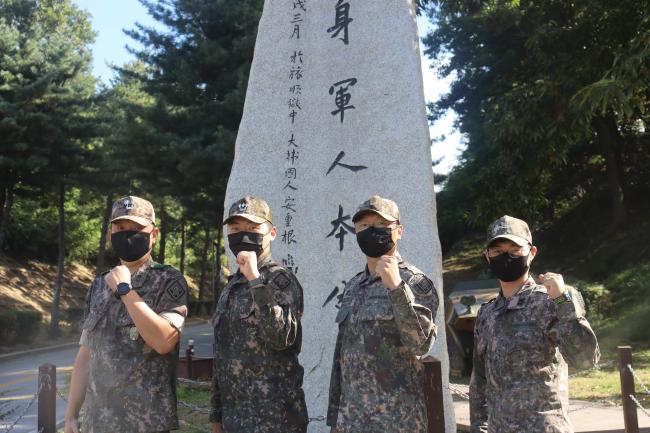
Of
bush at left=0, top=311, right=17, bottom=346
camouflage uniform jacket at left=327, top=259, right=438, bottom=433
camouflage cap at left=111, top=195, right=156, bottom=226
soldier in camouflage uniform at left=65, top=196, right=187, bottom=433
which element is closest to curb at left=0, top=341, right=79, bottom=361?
bush at left=0, top=311, right=17, bottom=346

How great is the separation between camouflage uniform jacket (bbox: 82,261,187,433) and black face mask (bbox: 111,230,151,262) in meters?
0.10

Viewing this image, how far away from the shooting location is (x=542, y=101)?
1341cm

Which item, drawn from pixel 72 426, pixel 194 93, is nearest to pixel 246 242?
pixel 72 426

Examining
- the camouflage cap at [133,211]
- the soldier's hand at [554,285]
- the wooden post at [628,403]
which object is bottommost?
the wooden post at [628,403]

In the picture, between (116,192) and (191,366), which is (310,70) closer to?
(191,366)

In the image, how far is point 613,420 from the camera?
588 centimetres

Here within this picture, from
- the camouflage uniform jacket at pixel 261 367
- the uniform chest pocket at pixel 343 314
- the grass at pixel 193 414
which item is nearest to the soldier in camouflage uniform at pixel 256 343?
the camouflage uniform jacket at pixel 261 367

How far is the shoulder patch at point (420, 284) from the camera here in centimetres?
287

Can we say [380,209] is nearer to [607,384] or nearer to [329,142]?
[329,142]

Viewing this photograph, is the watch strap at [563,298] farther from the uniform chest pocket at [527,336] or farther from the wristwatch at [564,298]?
the uniform chest pocket at [527,336]

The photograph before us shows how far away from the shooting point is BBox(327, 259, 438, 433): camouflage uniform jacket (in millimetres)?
2754

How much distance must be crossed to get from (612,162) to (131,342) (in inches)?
728

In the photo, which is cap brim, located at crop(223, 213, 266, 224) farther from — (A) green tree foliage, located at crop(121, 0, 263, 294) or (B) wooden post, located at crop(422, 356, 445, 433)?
(A) green tree foliage, located at crop(121, 0, 263, 294)

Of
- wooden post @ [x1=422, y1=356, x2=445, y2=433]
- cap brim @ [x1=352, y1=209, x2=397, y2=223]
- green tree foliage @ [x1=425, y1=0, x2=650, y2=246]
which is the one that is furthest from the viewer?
green tree foliage @ [x1=425, y1=0, x2=650, y2=246]
